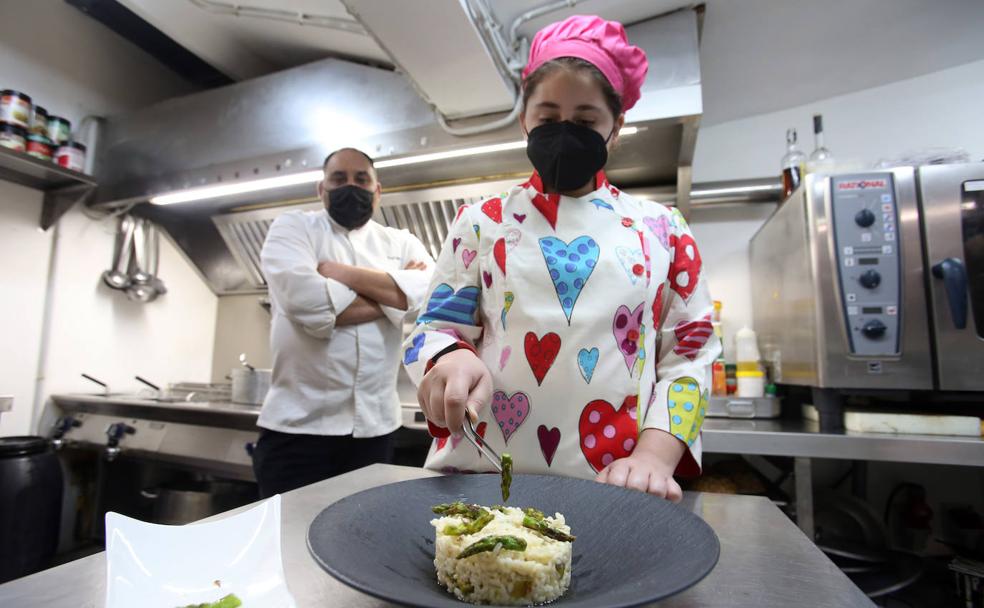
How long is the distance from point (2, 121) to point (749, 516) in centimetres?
339

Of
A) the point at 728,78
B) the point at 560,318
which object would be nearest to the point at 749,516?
the point at 560,318

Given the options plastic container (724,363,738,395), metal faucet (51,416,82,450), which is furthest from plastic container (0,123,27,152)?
plastic container (724,363,738,395)

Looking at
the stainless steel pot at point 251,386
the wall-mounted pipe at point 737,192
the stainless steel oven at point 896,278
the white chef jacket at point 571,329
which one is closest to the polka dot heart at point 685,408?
the white chef jacket at point 571,329

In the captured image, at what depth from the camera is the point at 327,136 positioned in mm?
2234

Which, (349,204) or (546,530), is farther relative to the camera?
(349,204)

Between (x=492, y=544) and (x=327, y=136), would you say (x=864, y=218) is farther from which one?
(x=327, y=136)

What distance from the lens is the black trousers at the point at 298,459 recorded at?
1502 millimetres

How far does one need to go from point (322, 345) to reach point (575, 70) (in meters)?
1.20

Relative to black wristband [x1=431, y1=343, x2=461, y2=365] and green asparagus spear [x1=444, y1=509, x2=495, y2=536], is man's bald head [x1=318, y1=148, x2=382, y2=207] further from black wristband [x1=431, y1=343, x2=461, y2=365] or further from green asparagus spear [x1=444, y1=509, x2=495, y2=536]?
green asparagus spear [x1=444, y1=509, x2=495, y2=536]

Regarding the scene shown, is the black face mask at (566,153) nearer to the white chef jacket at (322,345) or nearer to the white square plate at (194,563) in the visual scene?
the white square plate at (194,563)

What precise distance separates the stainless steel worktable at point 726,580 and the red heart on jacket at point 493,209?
1.83ft

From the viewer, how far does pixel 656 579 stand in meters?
0.38

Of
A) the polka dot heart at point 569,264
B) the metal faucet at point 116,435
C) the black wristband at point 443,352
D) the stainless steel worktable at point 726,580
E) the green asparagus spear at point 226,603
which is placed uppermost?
the polka dot heart at point 569,264

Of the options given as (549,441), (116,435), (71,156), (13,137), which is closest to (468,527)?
(549,441)
